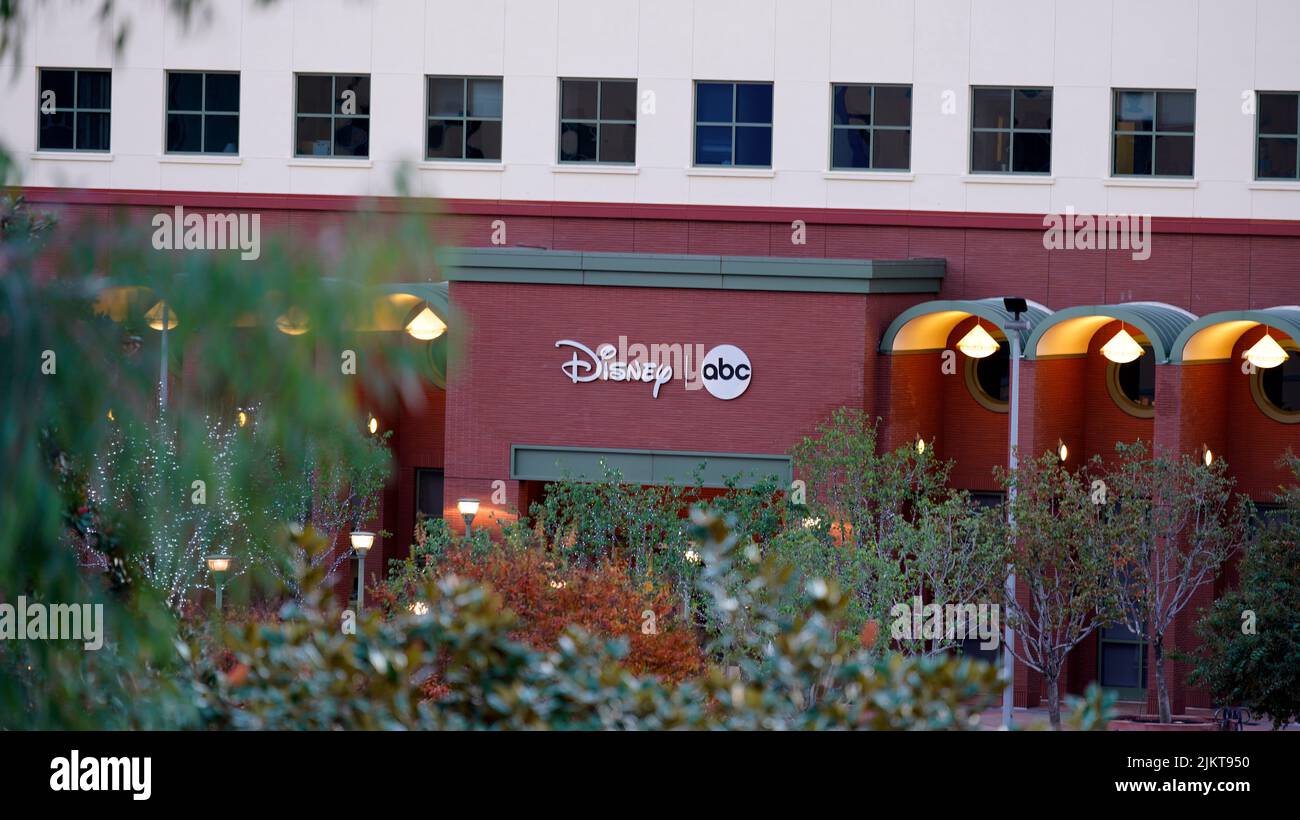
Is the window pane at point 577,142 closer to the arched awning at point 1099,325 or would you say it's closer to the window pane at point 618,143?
the window pane at point 618,143

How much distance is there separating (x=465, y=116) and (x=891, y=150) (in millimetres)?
9019

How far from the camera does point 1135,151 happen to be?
35.8m

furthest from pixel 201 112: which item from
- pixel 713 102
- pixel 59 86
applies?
pixel 713 102

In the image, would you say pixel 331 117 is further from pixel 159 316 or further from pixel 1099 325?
pixel 159 316

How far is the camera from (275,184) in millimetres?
38156

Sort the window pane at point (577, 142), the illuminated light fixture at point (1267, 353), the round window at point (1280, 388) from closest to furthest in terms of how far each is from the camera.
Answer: the illuminated light fixture at point (1267, 353) → the round window at point (1280, 388) → the window pane at point (577, 142)

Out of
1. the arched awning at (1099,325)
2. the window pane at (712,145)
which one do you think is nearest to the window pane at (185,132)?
the window pane at (712,145)

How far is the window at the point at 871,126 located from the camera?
3650cm

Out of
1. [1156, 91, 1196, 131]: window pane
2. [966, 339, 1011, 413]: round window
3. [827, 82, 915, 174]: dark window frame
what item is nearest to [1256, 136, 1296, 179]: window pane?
[1156, 91, 1196, 131]: window pane

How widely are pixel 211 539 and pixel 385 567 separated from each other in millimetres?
34946

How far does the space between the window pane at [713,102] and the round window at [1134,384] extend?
9.51m

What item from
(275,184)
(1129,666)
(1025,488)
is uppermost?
(275,184)
